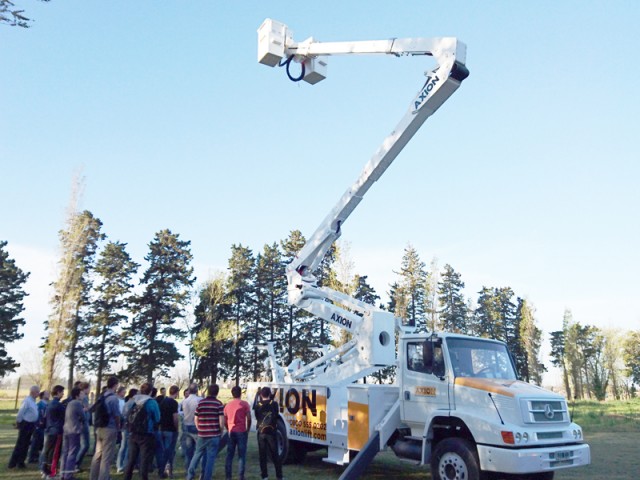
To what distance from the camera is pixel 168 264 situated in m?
43.8

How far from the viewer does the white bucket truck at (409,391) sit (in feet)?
27.4

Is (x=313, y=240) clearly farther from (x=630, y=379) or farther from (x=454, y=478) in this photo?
(x=630, y=379)

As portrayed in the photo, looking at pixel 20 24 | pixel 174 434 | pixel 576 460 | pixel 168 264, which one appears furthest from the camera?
pixel 168 264

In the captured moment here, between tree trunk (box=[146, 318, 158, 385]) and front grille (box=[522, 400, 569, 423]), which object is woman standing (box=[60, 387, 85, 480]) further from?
tree trunk (box=[146, 318, 158, 385])

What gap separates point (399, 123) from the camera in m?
11.3

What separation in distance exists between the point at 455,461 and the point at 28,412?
955cm

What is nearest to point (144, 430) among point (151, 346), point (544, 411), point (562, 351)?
point (544, 411)

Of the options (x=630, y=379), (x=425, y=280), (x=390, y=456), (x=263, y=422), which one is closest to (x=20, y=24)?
(x=263, y=422)

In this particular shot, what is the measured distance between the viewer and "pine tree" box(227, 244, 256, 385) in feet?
154

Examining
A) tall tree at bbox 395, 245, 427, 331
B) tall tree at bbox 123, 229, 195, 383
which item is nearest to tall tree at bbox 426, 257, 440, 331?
tall tree at bbox 395, 245, 427, 331

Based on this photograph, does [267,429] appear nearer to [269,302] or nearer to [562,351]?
[269,302]

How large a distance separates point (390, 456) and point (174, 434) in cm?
625

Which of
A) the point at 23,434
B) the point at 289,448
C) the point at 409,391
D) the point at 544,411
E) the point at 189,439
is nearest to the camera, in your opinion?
the point at 544,411

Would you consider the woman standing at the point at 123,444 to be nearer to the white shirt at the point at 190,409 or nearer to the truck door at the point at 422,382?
the white shirt at the point at 190,409
